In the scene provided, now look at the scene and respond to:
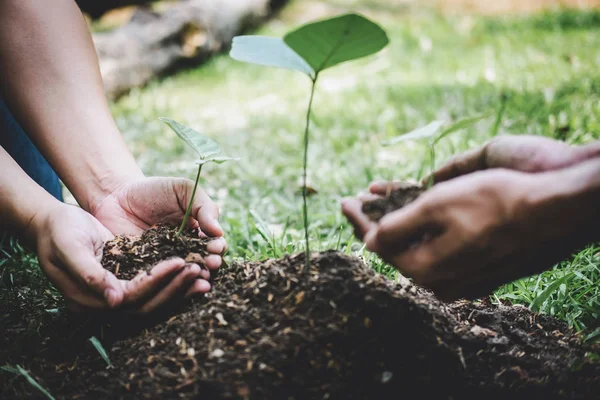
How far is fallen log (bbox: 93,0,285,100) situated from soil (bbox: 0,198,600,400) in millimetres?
3244

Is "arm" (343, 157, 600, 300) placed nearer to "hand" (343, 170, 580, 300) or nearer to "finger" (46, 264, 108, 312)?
"hand" (343, 170, 580, 300)

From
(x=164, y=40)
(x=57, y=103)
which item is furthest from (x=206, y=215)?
(x=164, y=40)

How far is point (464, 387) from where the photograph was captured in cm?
105

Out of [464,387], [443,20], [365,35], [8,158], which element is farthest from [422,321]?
[443,20]

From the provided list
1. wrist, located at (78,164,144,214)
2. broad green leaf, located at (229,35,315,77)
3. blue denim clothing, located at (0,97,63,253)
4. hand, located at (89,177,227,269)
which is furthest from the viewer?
blue denim clothing, located at (0,97,63,253)

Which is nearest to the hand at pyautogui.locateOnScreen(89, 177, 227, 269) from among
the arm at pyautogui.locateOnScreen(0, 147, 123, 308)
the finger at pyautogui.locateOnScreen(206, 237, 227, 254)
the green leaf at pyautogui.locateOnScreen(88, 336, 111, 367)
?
the finger at pyautogui.locateOnScreen(206, 237, 227, 254)

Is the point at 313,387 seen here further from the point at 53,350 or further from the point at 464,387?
the point at 53,350

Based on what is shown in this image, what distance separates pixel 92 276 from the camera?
1119 millimetres

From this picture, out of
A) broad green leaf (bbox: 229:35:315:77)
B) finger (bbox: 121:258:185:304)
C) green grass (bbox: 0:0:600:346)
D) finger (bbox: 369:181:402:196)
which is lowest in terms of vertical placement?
green grass (bbox: 0:0:600:346)

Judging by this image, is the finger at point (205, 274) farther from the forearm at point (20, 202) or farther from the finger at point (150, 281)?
the forearm at point (20, 202)

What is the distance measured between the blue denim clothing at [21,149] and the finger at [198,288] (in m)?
1.12

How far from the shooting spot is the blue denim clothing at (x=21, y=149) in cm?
196

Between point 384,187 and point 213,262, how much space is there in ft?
1.44

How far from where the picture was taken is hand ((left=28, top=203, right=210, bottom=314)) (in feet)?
3.70
